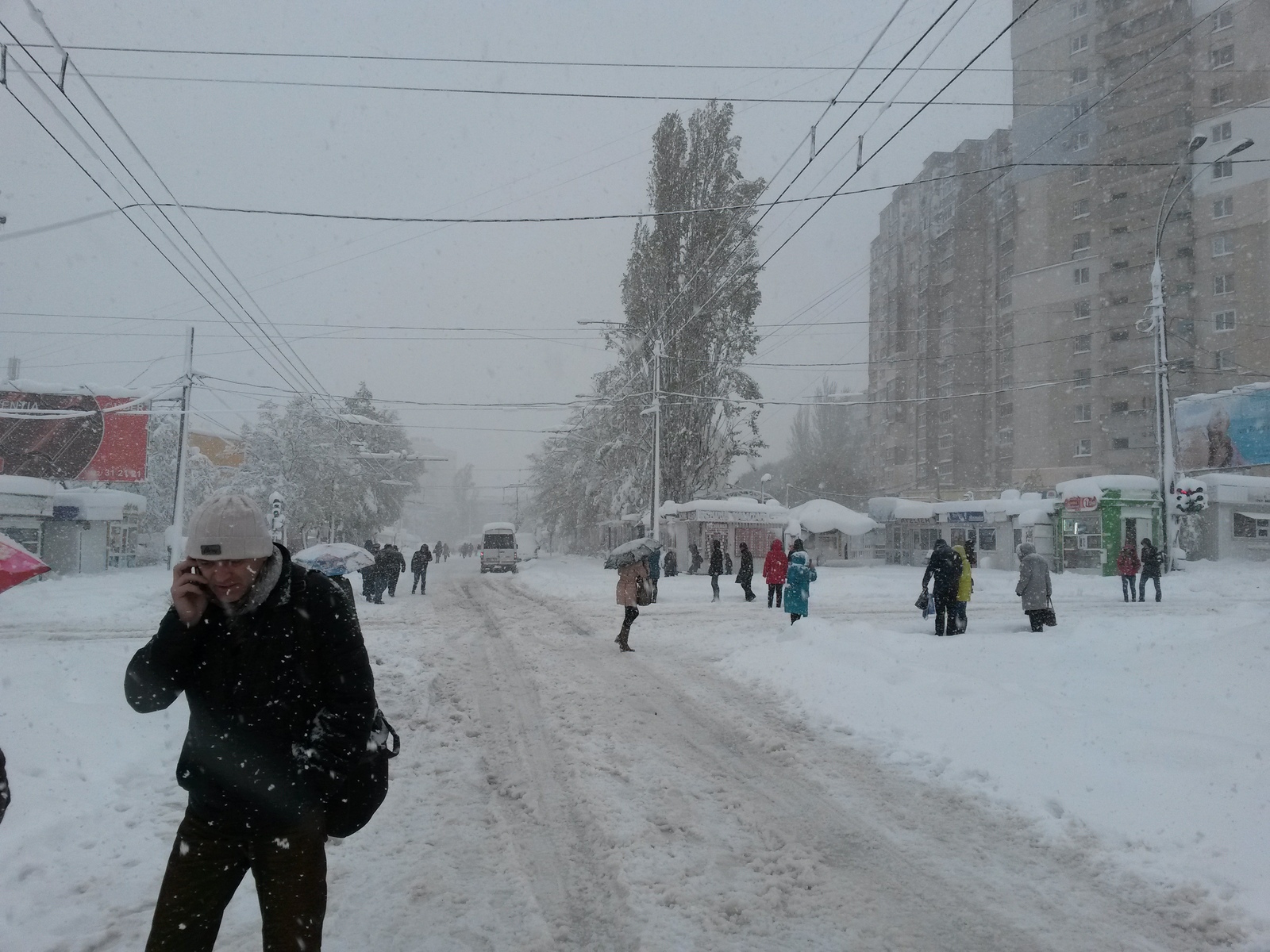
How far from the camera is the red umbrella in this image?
4508 millimetres

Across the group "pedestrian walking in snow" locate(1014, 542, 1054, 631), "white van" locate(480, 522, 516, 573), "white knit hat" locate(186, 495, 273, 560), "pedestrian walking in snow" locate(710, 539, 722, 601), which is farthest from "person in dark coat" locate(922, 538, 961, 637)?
"white van" locate(480, 522, 516, 573)

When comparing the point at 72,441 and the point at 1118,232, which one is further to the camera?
the point at 1118,232

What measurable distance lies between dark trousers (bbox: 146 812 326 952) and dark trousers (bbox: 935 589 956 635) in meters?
12.5

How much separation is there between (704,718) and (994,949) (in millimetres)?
4816

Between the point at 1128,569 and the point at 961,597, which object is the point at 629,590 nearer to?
the point at 961,597

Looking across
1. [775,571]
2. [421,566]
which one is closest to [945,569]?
[775,571]

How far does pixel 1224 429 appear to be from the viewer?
3581 cm

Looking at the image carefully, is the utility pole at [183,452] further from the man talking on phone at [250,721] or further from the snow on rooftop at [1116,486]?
the snow on rooftop at [1116,486]

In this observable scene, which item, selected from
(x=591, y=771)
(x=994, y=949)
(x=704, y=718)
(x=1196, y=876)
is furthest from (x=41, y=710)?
(x=1196, y=876)

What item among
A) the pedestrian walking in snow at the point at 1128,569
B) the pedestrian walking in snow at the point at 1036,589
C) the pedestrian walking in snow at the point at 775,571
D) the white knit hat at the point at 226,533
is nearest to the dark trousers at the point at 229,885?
the white knit hat at the point at 226,533

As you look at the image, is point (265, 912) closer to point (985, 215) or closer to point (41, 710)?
point (41, 710)

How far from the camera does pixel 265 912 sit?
2609mm

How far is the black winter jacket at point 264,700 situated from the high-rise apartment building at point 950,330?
227 feet

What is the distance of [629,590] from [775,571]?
295 inches
